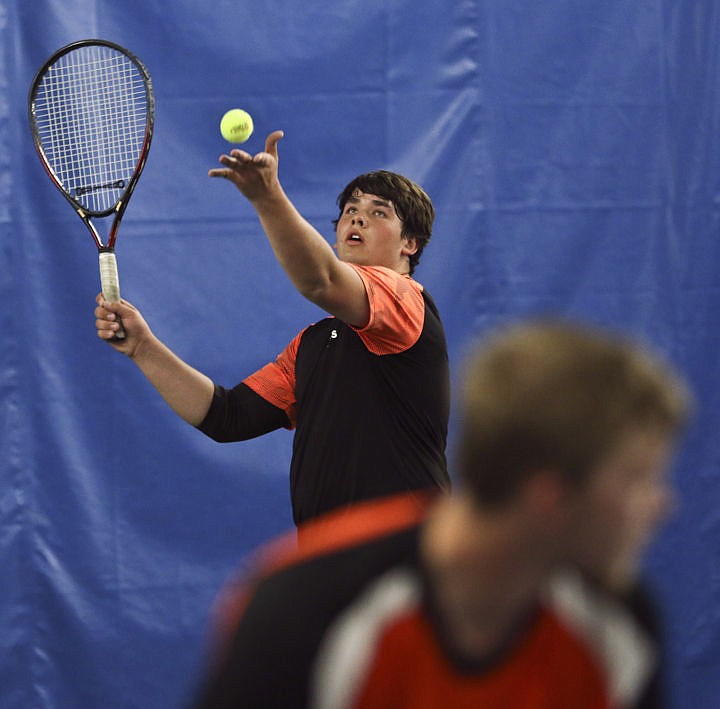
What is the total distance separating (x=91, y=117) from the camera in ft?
9.36

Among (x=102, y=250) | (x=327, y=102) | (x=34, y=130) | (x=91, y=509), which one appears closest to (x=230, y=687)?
(x=102, y=250)

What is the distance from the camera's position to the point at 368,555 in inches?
38.8

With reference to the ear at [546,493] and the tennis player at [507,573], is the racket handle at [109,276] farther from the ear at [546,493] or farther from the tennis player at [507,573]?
the ear at [546,493]

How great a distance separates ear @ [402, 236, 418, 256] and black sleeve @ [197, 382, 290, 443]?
1.59ft

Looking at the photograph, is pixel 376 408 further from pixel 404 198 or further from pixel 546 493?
pixel 546 493

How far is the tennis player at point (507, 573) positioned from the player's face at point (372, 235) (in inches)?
52.1

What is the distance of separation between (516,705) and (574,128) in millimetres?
2413

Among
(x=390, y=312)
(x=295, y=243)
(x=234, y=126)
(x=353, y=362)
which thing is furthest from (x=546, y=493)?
(x=234, y=126)

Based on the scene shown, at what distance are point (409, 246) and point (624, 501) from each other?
1607 millimetres

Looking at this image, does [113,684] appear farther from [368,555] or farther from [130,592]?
[368,555]

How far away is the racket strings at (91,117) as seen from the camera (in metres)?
2.83

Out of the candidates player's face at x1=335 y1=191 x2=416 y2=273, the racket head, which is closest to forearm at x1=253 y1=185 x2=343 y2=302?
player's face at x1=335 y1=191 x2=416 y2=273

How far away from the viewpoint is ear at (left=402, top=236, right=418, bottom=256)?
240 cm

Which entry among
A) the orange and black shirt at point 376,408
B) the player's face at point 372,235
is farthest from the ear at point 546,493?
the player's face at point 372,235
